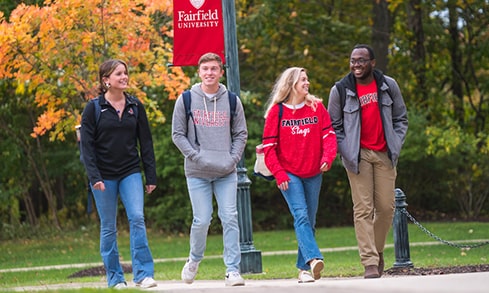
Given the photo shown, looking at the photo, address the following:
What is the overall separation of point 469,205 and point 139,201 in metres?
19.2

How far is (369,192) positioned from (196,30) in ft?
11.0

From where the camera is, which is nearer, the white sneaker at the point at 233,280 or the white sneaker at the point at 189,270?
the white sneaker at the point at 233,280

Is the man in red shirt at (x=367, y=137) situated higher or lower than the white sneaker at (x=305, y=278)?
higher

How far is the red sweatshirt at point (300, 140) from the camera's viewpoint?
383 inches

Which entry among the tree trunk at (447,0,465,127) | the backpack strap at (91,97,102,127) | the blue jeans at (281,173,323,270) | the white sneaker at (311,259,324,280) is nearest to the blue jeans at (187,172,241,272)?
Result: the blue jeans at (281,173,323,270)

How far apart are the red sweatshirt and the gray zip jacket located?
34 cm

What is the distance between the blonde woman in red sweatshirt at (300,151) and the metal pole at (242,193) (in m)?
2.33

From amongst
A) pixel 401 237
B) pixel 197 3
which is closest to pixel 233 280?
pixel 401 237

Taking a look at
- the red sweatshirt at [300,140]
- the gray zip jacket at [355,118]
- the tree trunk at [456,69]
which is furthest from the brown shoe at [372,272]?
the tree trunk at [456,69]

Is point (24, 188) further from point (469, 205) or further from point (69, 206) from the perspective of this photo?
point (469, 205)

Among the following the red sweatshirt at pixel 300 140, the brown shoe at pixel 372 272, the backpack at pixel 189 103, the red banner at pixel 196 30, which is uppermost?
the red banner at pixel 196 30

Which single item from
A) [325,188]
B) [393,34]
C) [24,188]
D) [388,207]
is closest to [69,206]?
[24,188]

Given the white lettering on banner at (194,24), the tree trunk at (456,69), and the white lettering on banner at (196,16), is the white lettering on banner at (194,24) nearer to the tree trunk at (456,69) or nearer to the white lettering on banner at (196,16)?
the white lettering on banner at (196,16)

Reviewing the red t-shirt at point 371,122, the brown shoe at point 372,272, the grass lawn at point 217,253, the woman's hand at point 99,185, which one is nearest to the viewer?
the woman's hand at point 99,185
